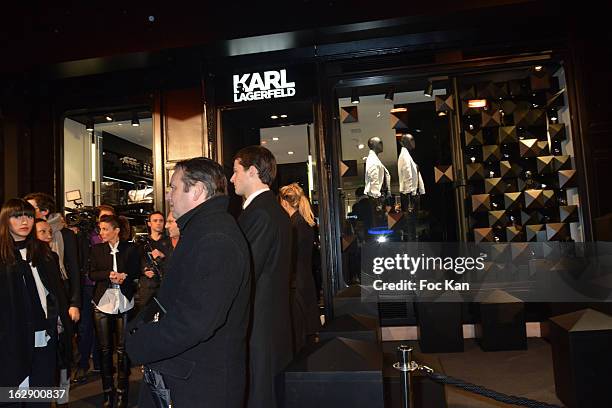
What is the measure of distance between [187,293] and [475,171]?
5.12 metres

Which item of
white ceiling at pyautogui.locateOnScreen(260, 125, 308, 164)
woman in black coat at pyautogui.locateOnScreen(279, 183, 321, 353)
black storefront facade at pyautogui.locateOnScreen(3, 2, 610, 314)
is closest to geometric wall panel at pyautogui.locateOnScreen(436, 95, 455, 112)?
black storefront facade at pyautogui.locateOnScreen(3, 2, 610, 314)

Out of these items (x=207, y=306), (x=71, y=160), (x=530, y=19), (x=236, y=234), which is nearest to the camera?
(x=207, y=306)

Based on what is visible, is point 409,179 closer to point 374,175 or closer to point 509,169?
point 374,175

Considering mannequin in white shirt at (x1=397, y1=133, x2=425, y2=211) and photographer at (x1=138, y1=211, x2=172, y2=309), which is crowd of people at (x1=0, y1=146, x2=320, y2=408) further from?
mannequin in white shirt at (x1=397, y1=133, x2=425, y2=211)

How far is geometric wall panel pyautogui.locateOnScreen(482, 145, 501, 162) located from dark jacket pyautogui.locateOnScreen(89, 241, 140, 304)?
435 centimetres

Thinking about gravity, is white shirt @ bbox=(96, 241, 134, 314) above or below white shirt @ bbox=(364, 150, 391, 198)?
below

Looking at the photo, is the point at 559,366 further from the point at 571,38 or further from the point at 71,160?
the point at 71,160

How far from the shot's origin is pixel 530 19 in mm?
5098

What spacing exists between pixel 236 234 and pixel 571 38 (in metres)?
5.11

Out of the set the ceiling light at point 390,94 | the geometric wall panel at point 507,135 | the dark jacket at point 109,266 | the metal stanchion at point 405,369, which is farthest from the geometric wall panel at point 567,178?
the dark jacket at point 109,266

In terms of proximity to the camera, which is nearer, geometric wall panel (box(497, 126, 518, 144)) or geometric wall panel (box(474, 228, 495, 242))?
geometric wall panel (box(474, 228, 495, 242))

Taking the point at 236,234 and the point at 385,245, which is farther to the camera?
the point at 385,245

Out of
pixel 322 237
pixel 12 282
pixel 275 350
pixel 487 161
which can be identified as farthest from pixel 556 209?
pixel 12 282

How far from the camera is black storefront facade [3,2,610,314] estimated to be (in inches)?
207
